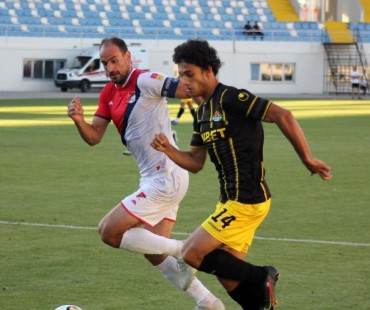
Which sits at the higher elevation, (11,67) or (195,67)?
(195,67)

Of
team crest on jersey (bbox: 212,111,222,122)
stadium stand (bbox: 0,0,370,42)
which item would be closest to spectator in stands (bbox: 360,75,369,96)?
stadium stand (bbox: 0,0,370,42)

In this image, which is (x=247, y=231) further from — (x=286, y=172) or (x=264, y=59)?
(x=264, y=59)

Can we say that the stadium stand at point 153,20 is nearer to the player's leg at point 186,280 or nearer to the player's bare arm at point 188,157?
the player's leg at point 186,280

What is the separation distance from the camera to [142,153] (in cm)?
847

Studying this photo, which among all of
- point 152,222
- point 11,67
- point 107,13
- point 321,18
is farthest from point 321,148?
point 321,18

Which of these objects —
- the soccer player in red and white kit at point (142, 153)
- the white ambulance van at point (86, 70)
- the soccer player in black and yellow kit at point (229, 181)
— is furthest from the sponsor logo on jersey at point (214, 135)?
the white ambulance van at point (86, 70)

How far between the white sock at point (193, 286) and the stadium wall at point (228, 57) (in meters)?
47.0

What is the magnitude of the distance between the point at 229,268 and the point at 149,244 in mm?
1122

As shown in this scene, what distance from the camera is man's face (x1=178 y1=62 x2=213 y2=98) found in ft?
23.3

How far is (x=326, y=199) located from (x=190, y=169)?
26.1ft

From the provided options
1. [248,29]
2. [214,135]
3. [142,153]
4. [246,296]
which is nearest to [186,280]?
[246,296]

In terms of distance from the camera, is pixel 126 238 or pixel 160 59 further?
pixel 160 59

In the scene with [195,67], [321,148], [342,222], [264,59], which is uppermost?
[195,67]

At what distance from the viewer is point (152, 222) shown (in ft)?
27.4
